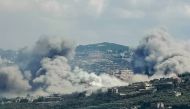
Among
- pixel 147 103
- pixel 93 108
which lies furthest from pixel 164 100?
pixel 93 108

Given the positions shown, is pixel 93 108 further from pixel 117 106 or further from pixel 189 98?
pixel 189 98

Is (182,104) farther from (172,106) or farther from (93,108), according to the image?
(93,108)

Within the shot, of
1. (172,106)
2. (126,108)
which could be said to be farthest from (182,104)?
(126,108)

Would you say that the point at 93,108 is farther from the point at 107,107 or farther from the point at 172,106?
the point at 172,106

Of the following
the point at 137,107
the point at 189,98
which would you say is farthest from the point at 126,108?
the point at 189,98

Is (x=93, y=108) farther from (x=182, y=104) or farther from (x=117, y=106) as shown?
(x=182, y=104)
